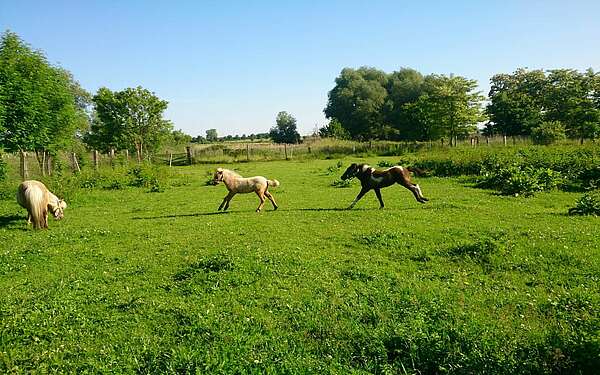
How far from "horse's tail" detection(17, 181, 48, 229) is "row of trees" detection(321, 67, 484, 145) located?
43.6 metres

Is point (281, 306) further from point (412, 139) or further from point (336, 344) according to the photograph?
point (412, 139)

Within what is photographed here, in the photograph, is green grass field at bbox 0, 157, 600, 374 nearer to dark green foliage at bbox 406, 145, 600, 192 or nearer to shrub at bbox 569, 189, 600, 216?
shrub at bbox 569, 189, 600, 216

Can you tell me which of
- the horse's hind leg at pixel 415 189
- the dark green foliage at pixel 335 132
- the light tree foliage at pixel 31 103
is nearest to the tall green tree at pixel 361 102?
the dark green foliage at pixel 335 132

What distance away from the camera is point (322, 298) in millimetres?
6496

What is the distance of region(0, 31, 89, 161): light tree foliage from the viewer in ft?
66.9

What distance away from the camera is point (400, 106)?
230 ft

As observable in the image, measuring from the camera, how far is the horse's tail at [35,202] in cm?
1323

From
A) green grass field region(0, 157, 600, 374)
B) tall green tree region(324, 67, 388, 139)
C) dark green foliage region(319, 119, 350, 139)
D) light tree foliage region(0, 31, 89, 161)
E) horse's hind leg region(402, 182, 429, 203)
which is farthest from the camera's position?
tall green tree region(324, 67, 388, 139)

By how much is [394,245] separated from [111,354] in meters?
6.25

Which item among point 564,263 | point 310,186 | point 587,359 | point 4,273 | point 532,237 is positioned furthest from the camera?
point 310,186

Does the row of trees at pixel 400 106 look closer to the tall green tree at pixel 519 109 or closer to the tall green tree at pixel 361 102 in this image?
the tall green tree at pixel 361 102

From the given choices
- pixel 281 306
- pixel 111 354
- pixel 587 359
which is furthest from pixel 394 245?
pixel 111 354

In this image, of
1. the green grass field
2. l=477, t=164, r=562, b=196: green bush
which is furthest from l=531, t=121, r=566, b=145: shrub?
the green grass field

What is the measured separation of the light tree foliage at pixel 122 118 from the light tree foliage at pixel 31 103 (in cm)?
1069
